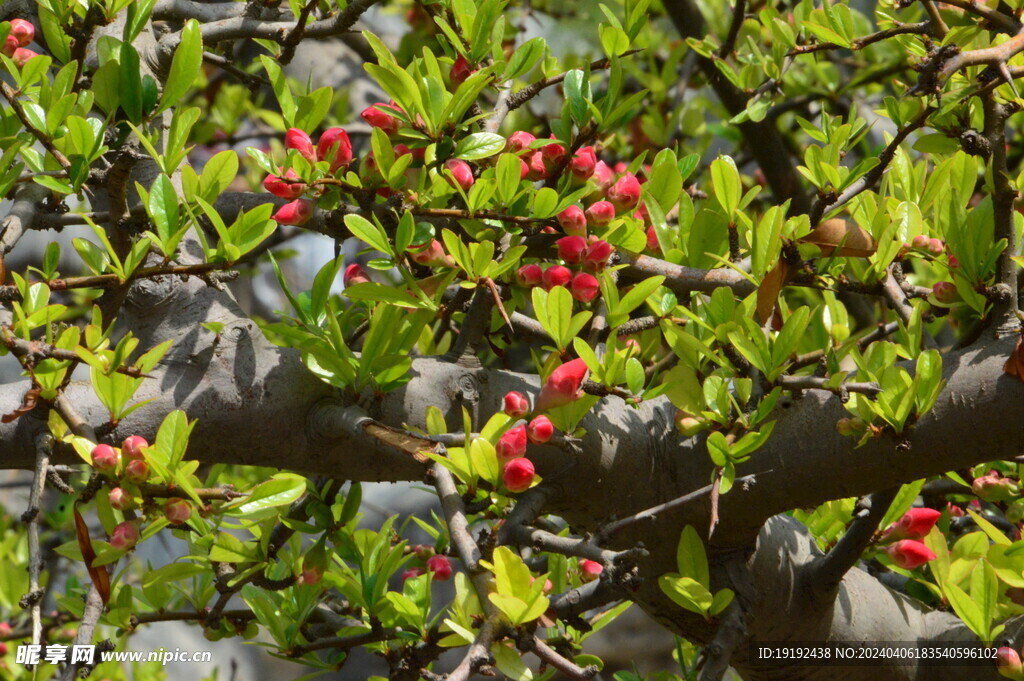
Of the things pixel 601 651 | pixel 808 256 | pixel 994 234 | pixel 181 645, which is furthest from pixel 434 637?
pixel 181 645

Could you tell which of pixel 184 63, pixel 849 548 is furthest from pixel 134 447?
pixel 849 548

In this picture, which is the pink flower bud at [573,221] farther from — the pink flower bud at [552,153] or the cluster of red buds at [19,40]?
the cluster of red buds at [19,40]

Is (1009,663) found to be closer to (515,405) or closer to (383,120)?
(515,405)

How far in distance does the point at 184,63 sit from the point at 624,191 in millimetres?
503

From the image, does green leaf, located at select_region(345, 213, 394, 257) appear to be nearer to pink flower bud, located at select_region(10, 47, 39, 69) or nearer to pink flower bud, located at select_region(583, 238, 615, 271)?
pink flower bud, located at select_region(583, 238, 615, 271)

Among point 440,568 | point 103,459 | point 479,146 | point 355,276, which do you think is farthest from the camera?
point 440,568

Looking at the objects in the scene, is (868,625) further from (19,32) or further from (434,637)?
(19,32)

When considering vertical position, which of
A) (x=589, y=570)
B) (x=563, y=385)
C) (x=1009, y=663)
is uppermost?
(x=563, y=385)

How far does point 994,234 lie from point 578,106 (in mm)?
462

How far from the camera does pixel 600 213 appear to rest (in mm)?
981

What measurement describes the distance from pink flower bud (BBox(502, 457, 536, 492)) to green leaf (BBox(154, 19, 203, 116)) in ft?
1.69

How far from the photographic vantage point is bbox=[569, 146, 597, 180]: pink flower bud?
0.98 m

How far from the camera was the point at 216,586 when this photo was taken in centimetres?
114

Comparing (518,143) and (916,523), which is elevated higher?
(518,143)
